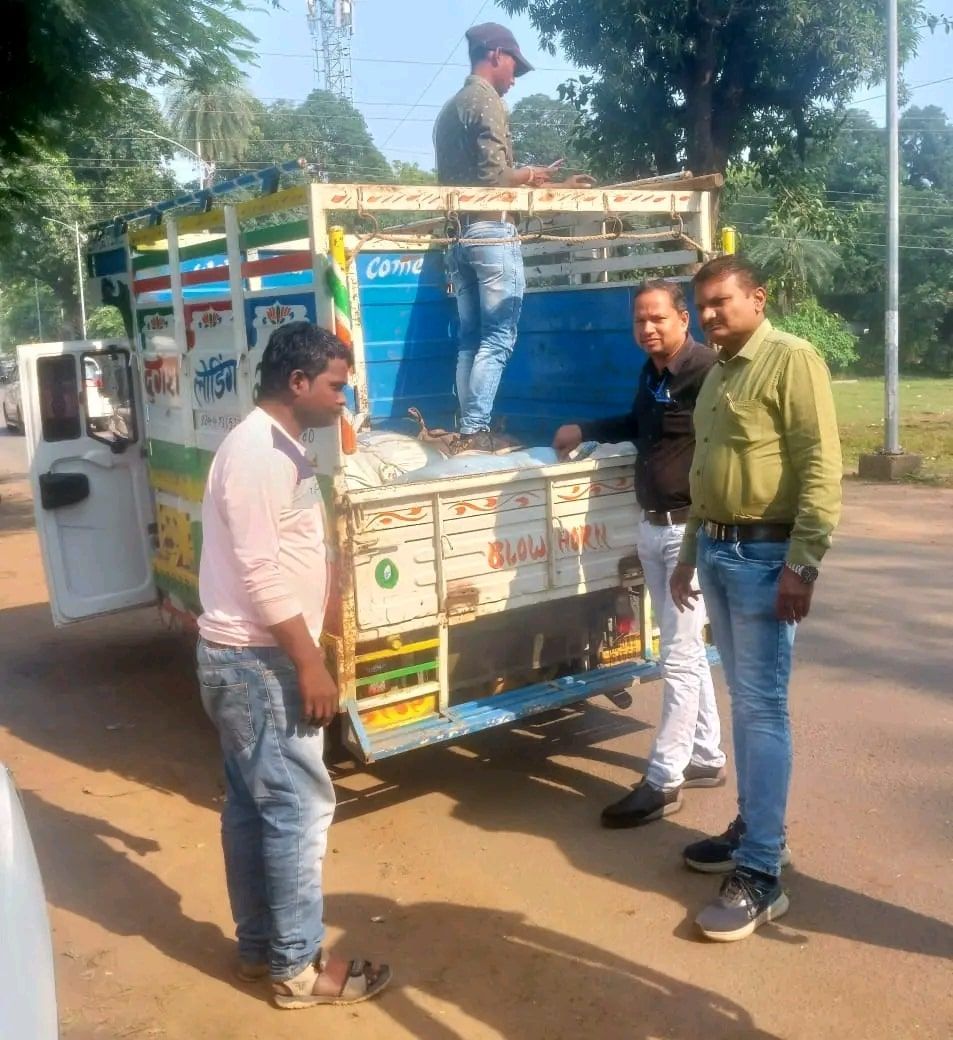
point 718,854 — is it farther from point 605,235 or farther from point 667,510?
point 605,235

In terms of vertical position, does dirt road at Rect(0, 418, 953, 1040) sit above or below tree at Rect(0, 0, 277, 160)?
below

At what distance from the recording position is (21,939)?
2.06 m

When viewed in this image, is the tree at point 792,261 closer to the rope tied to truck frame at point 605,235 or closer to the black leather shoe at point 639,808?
the rope tied to truck frame at point 605,235

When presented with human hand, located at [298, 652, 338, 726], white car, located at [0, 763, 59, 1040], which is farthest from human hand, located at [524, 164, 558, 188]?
white car, located at [0, 763, 59, 1040]

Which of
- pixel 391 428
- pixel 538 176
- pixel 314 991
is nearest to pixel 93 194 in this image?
pixel 391 428

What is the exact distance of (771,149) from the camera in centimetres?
1528

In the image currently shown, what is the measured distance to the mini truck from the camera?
427 centimetres

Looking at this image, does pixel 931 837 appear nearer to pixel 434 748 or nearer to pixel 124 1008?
pixel 434 748

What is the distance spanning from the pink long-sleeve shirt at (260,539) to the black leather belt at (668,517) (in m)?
1.56

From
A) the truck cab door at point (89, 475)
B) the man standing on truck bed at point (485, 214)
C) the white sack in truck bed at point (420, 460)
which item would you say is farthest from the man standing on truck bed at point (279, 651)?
the truck cab door at point (89, 475)

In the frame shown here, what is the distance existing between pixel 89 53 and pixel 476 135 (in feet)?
7.82

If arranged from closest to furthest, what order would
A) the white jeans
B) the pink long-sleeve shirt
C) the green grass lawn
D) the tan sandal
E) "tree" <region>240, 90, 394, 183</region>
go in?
the pink long-sleeve shirt → the tan sandal → the white jeans → the green grass lawn → "tree" <region>240, 90, 394, 183</region>

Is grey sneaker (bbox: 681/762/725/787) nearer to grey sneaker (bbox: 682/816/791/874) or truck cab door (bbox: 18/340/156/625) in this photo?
grey sneaker (bbox: 682/816/791/874)

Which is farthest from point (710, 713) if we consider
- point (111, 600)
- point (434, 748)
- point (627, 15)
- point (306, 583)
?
point (627, 15)
